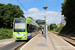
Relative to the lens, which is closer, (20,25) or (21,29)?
(21,29)

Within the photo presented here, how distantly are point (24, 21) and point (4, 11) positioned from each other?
3982 cm

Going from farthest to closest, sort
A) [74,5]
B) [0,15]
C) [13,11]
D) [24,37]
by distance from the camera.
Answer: [13,11] < [0,15] < [74,5] < [24,37]

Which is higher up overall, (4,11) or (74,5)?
(4,11)

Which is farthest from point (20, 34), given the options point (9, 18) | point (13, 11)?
point (13, 11)

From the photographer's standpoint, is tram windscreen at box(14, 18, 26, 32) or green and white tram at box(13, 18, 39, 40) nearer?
green and white tram at box(13, 18, 39, 40)

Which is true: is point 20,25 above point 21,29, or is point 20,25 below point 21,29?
above

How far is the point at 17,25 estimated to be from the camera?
14164mm

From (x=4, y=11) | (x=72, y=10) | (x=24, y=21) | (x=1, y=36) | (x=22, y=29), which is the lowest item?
(x=1, y=36)

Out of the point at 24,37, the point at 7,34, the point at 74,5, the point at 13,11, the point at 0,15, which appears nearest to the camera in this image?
the point at 24,37

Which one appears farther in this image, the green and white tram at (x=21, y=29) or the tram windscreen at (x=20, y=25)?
the tram windscreen at (x=20, y=25)

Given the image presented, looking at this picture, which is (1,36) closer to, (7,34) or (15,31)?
(7,34)

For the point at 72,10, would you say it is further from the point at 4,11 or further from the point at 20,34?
the point at 4,11

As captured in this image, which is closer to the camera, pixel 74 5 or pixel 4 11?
pixel 74 5

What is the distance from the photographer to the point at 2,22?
169 feet
